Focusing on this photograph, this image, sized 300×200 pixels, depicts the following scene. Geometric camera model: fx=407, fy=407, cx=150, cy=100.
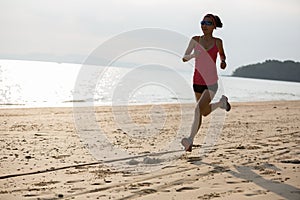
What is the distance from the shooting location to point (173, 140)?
9359 mm

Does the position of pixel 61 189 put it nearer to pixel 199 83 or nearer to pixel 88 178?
pixel 88 178

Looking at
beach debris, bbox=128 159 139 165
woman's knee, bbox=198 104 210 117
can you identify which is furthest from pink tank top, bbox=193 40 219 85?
beach debris, bbox=128 159 139 165

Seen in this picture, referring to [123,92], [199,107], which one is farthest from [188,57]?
[123,92]

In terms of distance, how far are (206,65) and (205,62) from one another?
0.05 meters

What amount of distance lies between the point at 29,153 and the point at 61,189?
105 inches

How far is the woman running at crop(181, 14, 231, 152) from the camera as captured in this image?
6.41m

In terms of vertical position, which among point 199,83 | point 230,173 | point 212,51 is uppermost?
point 212,51

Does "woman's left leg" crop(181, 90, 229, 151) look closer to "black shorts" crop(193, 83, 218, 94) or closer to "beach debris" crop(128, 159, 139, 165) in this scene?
"black shorts" crop(193, 83, 218, 94)

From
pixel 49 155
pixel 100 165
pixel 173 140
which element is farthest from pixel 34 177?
pixel 173 140

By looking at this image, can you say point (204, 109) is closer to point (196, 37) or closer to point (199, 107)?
point (199, 107)

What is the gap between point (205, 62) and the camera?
21.0ft

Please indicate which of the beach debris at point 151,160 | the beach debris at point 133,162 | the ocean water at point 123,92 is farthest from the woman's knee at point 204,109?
the beach debris at point 133,162

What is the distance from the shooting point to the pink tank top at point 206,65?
639 cm

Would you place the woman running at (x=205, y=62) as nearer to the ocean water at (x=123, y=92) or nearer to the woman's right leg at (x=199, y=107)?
the woman's right leg at (x=199, y=107)
